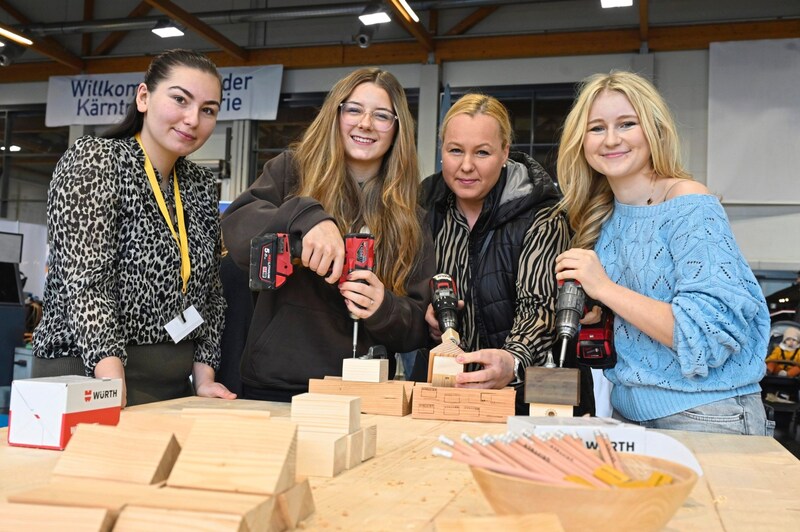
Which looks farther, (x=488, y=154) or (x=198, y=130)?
(x=488, y=154)

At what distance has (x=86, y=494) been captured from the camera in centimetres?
74

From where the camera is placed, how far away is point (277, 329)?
1891 mm

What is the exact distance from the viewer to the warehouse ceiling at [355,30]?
8195 millimetres

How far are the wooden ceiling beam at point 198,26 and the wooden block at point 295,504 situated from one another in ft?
26.7

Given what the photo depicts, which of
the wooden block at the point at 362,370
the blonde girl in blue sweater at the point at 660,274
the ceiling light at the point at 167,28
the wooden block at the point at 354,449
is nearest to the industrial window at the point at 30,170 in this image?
the ceiling light at the point at 167,28

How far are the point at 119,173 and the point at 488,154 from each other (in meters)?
0.98

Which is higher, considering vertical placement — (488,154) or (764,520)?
(488,154)

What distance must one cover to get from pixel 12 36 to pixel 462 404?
8.65m

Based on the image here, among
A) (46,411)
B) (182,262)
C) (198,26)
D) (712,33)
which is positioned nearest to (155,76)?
(182,262)

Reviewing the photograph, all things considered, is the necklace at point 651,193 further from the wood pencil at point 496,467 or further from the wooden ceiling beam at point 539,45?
the wooden ceiling beam at point 539,45

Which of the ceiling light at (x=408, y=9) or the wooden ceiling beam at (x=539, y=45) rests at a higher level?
the wooden ceiling beam at (x=539, y=45)

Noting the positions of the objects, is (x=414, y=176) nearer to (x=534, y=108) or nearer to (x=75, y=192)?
(x=75, y=192)

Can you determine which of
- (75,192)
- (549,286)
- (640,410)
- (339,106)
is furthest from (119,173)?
(640,410)

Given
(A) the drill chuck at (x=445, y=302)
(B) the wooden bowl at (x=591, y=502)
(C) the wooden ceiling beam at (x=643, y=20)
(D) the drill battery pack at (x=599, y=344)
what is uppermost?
(C) the wooden ceiling beam at (x=643, y=20)
